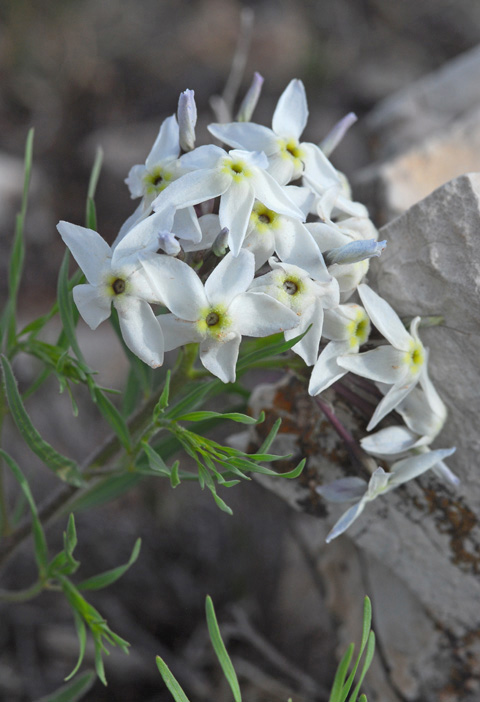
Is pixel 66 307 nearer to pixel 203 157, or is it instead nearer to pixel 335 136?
pixel 203 157

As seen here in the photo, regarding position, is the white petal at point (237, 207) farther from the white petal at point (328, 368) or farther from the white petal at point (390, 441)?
the white petal at point (390, 441)

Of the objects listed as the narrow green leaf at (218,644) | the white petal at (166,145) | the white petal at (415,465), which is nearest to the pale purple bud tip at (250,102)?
the white petal at (166,145)

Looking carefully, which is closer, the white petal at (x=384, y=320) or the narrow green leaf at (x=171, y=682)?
the narrow green leaf at (x=171, y=682)

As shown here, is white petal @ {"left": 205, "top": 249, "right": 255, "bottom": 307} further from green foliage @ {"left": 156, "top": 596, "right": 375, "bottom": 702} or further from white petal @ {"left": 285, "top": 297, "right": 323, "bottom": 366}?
green foliage @ {"left": 156, "top": 596, "right": 375, "bottom": 702}

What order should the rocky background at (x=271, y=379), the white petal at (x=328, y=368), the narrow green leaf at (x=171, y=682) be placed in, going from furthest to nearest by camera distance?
1. the rocky background at (x=271, y=379)
2. the white petal at (x=328, y=368)
3. the narrow green leaf at (x=171, y=682)

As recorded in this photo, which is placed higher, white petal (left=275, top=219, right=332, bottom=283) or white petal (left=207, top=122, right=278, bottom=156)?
white petal (left=207, top=122, right=278, bottom=156)

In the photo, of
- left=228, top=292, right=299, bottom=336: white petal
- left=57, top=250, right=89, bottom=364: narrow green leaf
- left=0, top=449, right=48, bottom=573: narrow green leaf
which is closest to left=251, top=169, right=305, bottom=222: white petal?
left=228, top=292, right=299, bottom=336: white petal
